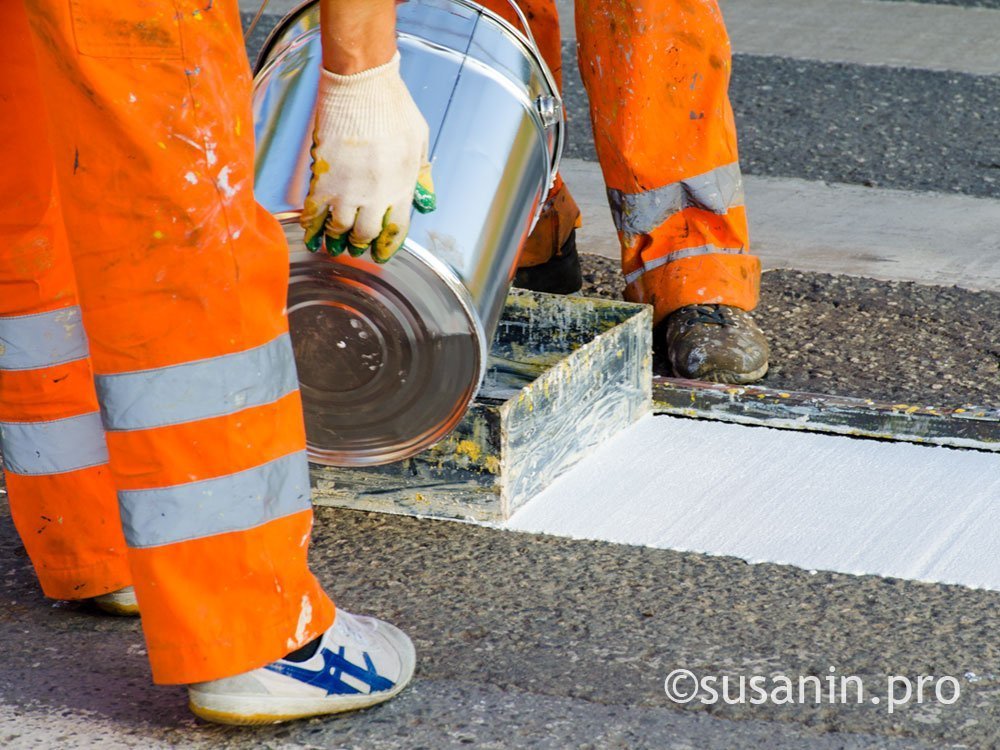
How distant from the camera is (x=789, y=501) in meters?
2.65

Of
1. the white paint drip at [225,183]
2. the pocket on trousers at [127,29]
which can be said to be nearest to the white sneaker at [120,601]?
the white paint drip at [225,183]

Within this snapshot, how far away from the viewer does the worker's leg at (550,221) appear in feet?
12.1

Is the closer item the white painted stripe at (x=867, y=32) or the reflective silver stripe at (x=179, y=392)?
the reflective silver stripe at (x=179, y=392)

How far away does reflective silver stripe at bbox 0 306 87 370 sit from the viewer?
2.10 metres

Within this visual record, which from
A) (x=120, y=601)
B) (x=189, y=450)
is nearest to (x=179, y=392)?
(x=189, y=450)

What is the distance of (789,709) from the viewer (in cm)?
197

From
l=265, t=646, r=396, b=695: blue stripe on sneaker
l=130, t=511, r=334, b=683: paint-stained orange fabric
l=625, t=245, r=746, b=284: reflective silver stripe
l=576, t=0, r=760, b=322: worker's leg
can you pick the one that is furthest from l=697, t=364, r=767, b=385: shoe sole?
l=130, t=511, r=334, b=683: paint-stained orange fabric

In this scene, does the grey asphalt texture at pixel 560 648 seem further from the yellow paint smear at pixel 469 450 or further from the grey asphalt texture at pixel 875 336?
the grey asphalt texture at pixel 875 336

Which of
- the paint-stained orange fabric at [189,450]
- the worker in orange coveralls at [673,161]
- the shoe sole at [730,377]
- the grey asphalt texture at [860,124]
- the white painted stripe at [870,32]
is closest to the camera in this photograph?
the paint-stained orange fabric at [189,450]

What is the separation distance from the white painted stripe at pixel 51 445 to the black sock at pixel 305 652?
0.50 m

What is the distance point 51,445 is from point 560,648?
827 millimetres

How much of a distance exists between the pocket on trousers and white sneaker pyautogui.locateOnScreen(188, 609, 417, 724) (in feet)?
2.58

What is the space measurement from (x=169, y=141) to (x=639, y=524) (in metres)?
1.23

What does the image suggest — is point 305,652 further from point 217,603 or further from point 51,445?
point 51,445
